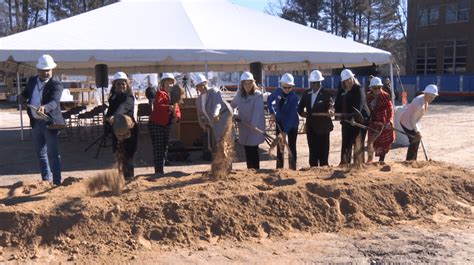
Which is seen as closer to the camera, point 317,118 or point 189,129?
point 317,118

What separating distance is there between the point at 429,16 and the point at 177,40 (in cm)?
3409

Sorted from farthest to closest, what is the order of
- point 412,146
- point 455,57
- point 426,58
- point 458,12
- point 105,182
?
1. point 426,58
2. point 458,12
3. point 455,57
4. point 412,146
5. point 105,182

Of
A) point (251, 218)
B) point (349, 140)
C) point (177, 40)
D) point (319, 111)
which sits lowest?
point (251, 218)

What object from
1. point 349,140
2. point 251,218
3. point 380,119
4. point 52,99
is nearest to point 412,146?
point 380,119

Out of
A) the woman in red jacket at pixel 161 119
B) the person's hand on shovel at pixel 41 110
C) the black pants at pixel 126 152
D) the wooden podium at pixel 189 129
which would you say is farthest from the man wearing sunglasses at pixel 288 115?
the wooden podium at pixel 189 129

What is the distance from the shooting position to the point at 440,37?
3747cm

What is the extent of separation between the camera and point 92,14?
11.1 meters

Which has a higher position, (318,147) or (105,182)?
(318,147)

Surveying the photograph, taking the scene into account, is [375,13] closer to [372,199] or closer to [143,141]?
[143,141]

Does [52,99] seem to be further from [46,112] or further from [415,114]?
[415,114]

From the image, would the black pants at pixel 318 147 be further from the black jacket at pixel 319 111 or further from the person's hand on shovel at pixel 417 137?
the person's hand on shovel at pixel 417 137

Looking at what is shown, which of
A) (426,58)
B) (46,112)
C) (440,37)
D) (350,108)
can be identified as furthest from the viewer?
(426,58)

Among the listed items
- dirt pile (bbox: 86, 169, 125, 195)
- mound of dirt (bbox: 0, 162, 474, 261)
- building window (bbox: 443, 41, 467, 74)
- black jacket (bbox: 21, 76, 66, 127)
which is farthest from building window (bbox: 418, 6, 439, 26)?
dirt pile (bbox: 86, 169, 125, 195)

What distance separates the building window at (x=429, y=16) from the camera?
38188 mm
